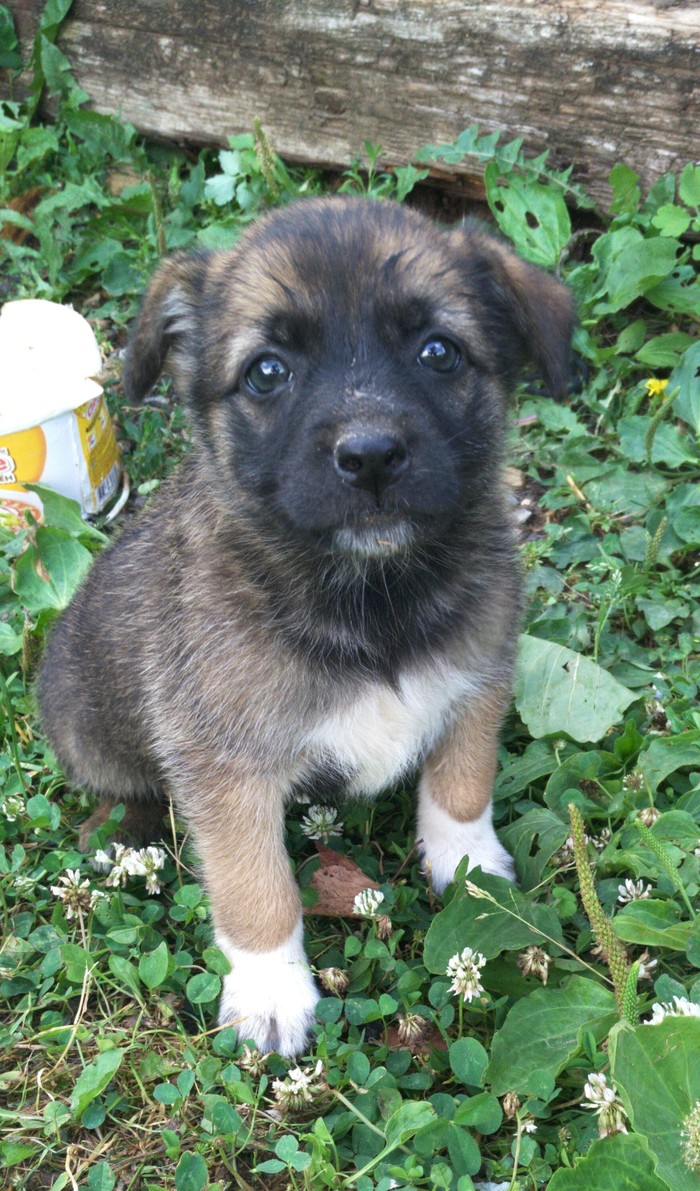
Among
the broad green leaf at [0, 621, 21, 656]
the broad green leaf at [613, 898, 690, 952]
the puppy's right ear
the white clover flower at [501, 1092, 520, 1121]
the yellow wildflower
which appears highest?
the puppy's right ear

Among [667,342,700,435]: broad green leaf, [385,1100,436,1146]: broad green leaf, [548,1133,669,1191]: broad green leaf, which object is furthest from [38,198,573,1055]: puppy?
[667,342,700,435]: broad green leaf

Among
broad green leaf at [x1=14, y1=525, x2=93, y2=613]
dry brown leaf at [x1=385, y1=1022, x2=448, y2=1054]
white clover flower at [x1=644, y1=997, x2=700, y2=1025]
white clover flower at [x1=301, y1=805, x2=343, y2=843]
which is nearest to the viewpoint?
white clover flower at [x1=644, y1=997, x2=700, y2=1025]

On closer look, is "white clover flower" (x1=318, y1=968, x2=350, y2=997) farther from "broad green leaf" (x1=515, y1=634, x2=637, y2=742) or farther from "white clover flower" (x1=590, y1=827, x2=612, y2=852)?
"broad green leaf" (x1=515, y1=634, x2=637, y2=742)

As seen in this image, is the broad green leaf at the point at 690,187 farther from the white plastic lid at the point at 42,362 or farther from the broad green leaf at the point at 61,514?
the broad green leaf at the point at 61,514

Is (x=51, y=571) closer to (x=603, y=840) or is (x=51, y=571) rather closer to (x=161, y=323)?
(x=161, y=323)

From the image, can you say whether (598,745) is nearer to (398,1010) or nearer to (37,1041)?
(398,1010)

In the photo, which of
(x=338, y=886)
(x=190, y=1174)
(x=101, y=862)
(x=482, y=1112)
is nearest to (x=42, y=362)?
(x=101, y=862)
